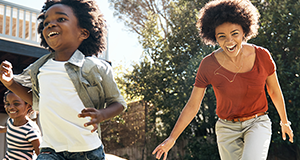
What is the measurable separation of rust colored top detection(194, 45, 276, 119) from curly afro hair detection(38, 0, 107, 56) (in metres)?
1.01

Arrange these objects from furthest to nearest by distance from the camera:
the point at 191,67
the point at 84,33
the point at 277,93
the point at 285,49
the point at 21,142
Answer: the point at 191,67, the point at 285,49, the point at 21,142, the point at 277,93, the point at 84,33

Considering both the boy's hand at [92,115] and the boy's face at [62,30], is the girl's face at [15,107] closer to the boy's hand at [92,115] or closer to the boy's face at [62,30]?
the boy's face at [62,30]

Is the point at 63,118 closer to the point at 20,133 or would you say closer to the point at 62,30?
the point at 62,30

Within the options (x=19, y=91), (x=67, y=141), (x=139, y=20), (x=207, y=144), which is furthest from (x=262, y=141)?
(x=139, y=20)

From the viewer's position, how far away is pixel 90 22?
2324 millimetres

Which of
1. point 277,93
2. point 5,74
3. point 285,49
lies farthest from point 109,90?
point 285,49

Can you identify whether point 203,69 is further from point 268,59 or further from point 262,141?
point 262,141

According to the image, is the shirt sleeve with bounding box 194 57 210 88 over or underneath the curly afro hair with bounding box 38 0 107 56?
underneath

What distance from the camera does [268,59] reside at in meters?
2.65

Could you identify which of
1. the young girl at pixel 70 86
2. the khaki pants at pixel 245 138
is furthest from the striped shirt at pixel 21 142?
the khaki pants at pixel 245 138

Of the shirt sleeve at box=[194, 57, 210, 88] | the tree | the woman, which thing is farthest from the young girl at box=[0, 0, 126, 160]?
the tree

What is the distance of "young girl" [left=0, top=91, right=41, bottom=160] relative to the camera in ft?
11.2

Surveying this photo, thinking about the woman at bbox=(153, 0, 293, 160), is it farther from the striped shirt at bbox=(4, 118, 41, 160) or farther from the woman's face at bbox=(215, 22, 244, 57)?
the striped shirt at bbox=(4, 118, 41, 160)

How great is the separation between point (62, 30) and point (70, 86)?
1.39 feet
